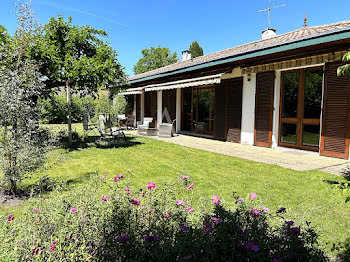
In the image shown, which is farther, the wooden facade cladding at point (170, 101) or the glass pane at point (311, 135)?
the wooden facade cladding at point (170, 101)

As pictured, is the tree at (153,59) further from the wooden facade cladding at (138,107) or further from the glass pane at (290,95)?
the glass pane at (290,95)

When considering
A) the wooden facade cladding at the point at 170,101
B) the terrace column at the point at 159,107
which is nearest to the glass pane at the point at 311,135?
the wooden facade cladding at the point at 170,101

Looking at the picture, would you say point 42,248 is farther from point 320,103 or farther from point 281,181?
point 320,103

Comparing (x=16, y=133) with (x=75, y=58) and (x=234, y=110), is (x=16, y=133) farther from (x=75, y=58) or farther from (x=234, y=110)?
(x=234, y=110)

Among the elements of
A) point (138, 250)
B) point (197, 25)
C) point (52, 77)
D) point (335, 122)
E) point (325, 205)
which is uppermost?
point (197, 25)

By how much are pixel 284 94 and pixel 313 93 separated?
1.14m

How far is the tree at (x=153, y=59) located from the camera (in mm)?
68938

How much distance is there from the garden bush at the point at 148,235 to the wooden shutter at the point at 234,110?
29.3 ft

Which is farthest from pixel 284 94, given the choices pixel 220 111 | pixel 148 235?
pixel 148 235

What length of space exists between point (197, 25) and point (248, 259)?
5177 cm

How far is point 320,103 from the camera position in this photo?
8.34 metres

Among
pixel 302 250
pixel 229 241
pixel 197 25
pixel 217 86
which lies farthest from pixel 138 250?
pixel 197 25

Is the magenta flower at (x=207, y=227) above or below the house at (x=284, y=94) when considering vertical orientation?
below

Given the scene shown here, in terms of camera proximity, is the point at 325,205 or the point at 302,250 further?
the point at 325,205
